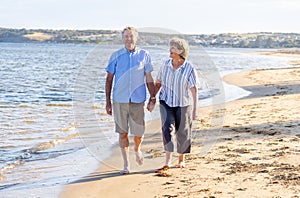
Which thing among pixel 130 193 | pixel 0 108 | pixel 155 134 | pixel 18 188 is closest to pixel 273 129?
pixel 155 134

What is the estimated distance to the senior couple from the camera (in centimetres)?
574

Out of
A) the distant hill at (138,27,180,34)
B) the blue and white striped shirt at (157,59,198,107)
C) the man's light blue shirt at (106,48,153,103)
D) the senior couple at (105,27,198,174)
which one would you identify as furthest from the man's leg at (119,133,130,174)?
the distant hill at (138,27,180,34)

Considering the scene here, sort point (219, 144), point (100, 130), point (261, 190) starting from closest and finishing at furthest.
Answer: point (261, 190)
point (219, 144)
point (100, 130)

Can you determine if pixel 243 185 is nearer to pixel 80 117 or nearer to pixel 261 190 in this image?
pixel 261 190

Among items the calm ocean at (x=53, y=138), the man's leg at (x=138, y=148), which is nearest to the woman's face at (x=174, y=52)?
the calm ocean at (x=53, y=138)

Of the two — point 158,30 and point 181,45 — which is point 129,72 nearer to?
point 181,45

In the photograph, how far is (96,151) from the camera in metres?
7.98

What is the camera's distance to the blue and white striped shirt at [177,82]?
588 cm

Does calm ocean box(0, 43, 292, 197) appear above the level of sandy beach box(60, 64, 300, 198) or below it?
below

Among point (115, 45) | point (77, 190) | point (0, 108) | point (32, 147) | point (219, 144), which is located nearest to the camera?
point (77, 190)

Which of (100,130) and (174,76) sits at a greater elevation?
(174,76)

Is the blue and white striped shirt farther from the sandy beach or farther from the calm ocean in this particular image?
the calm ocean

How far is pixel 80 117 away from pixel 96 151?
323cm

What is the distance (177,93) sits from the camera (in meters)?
5.92
